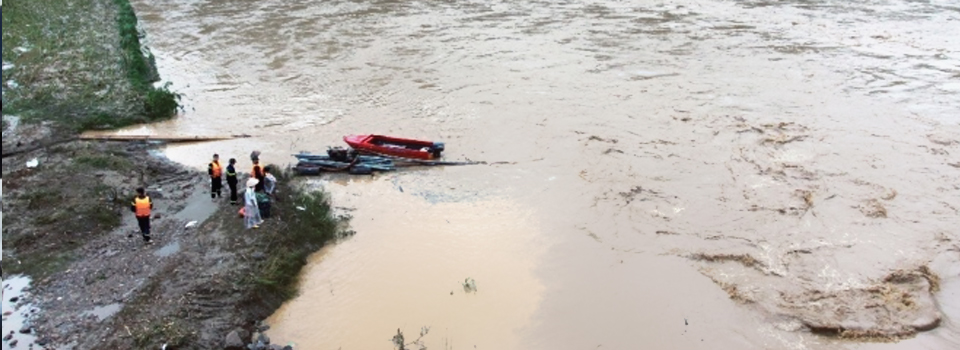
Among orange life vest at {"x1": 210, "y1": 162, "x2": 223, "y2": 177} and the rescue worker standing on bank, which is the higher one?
orange life vest at {"x1": 210, "y1": 162, "x2": 223, "y2": 177}

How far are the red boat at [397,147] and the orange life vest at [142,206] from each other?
4.63m

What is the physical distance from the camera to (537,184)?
13344mm

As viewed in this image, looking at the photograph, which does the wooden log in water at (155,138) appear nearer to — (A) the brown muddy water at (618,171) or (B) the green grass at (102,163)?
(A) the brown muddy water at (618,171)

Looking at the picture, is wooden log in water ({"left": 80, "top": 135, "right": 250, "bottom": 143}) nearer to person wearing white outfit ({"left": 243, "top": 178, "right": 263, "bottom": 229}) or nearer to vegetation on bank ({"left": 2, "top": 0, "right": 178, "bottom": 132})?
vegetation on bank ({"left": 2, "top": 0, "right": 178, "bottom": 132})

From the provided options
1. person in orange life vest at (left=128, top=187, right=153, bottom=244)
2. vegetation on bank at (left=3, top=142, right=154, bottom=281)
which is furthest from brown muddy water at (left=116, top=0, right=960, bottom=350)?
person in orange life vest at (left=128, top=187, right=153, bottom=244)

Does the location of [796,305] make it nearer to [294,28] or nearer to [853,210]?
[853,210]

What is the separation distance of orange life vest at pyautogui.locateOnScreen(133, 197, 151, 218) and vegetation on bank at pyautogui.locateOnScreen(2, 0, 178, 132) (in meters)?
6.48

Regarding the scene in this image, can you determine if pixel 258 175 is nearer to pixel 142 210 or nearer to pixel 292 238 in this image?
pixel 292 238

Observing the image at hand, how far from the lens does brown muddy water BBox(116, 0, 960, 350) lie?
9.68 metres

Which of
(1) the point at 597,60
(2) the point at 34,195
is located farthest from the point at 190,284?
(1) the point at 597,60

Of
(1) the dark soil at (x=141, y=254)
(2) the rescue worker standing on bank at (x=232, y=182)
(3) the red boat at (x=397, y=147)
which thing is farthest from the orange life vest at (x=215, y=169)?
(3) the red boat at (x=397, y=147)

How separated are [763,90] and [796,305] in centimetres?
953

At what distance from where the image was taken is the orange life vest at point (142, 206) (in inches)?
400

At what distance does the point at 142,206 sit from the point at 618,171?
8567 mm
